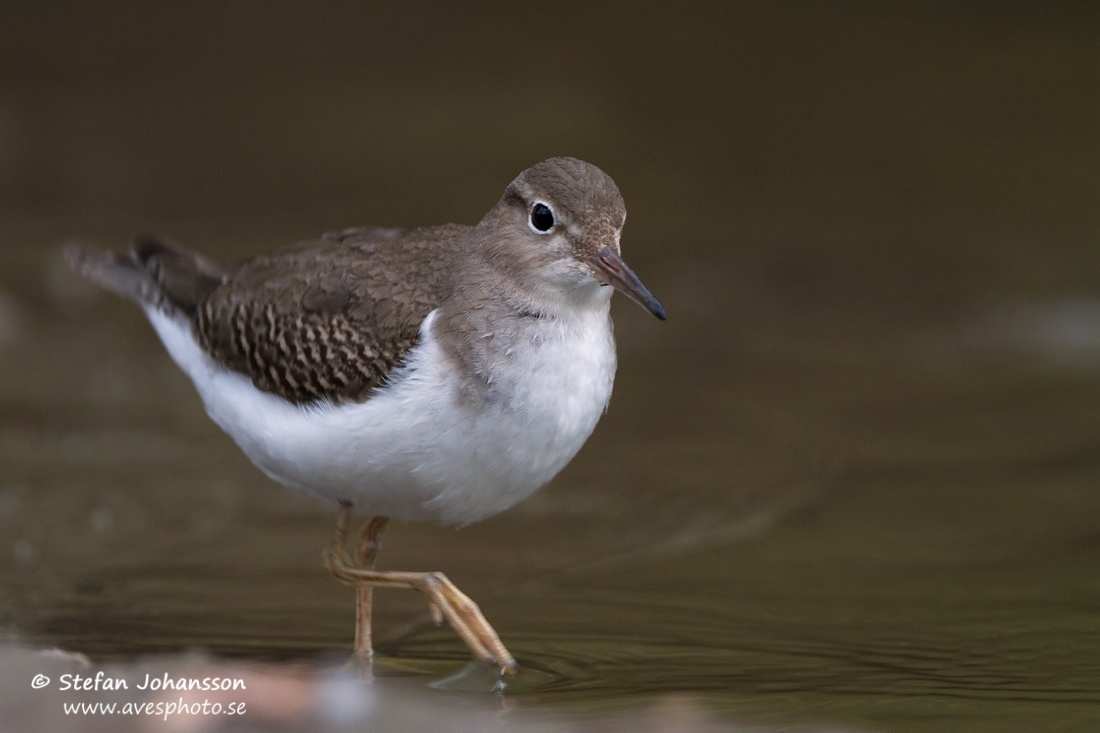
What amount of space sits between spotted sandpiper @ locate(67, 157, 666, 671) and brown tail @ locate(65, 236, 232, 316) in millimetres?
929

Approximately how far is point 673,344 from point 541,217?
6.25 metres

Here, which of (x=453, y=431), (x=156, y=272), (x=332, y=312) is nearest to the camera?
(x=453, y=431)

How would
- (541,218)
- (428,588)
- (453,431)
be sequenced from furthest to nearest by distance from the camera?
1. (428,588)
2. (541,218)
3. (453,431)

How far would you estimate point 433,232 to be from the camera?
24.8 ft

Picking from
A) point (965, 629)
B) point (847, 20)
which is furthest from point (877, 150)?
point (965, 629)

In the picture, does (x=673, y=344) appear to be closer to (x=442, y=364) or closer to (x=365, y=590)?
(x=365, y=590)

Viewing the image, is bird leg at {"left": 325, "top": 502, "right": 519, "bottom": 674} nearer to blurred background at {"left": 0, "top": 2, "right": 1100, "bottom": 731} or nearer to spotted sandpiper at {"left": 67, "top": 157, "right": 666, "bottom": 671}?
spotted sandpiper at {"left": 67, "top": 157, "right": 666, "bottom": 671}

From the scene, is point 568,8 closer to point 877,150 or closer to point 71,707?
point 877,150

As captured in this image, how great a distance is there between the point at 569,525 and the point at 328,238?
2.78 metres

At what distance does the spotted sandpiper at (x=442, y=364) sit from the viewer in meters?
6.52

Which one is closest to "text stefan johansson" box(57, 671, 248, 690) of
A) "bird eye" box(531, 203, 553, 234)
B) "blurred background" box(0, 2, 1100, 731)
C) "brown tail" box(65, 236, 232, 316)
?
"blurred background" box(0, 2, 1100, 731)

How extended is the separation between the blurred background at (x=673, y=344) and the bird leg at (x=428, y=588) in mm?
227

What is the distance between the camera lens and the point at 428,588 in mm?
7066

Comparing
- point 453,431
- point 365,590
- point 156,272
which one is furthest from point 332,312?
point 156,272
